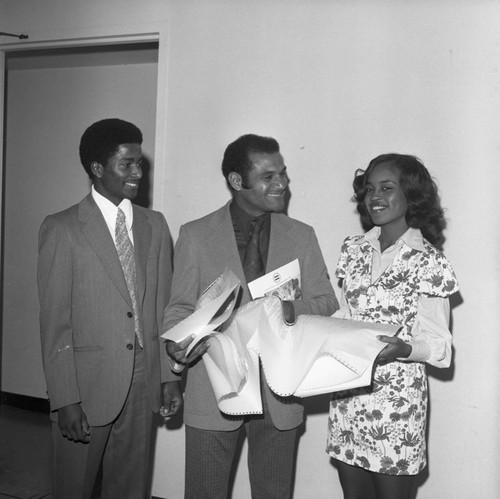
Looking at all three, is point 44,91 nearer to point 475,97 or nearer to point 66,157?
point 66,157

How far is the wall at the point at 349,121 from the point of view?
2688 mm

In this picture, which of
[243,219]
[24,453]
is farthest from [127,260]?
[24,453]

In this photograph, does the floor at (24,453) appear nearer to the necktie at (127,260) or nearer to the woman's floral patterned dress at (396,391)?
the necktie at (127,260)

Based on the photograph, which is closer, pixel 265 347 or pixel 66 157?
pixel 265 347

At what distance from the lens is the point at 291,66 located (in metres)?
2.97

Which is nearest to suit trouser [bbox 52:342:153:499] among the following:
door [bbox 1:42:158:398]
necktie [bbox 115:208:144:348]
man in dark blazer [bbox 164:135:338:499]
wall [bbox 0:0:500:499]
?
necktie [bbox 115:208:144:348]

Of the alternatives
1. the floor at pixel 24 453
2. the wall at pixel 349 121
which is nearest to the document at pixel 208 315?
the wall at pixel 349 121

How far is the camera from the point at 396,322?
216 cm

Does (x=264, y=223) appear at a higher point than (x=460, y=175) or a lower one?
lower

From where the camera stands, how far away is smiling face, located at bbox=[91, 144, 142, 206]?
236 cm

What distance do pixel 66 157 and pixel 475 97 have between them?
10.5 ft

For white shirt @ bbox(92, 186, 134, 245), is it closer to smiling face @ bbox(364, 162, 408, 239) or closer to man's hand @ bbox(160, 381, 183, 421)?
man's hand @ bbox(160, 381, 183, 421)

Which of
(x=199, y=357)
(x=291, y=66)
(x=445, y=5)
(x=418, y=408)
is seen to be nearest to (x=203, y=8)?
(x=291, y=66)

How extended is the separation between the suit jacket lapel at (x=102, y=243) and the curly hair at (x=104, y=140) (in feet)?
0.71
